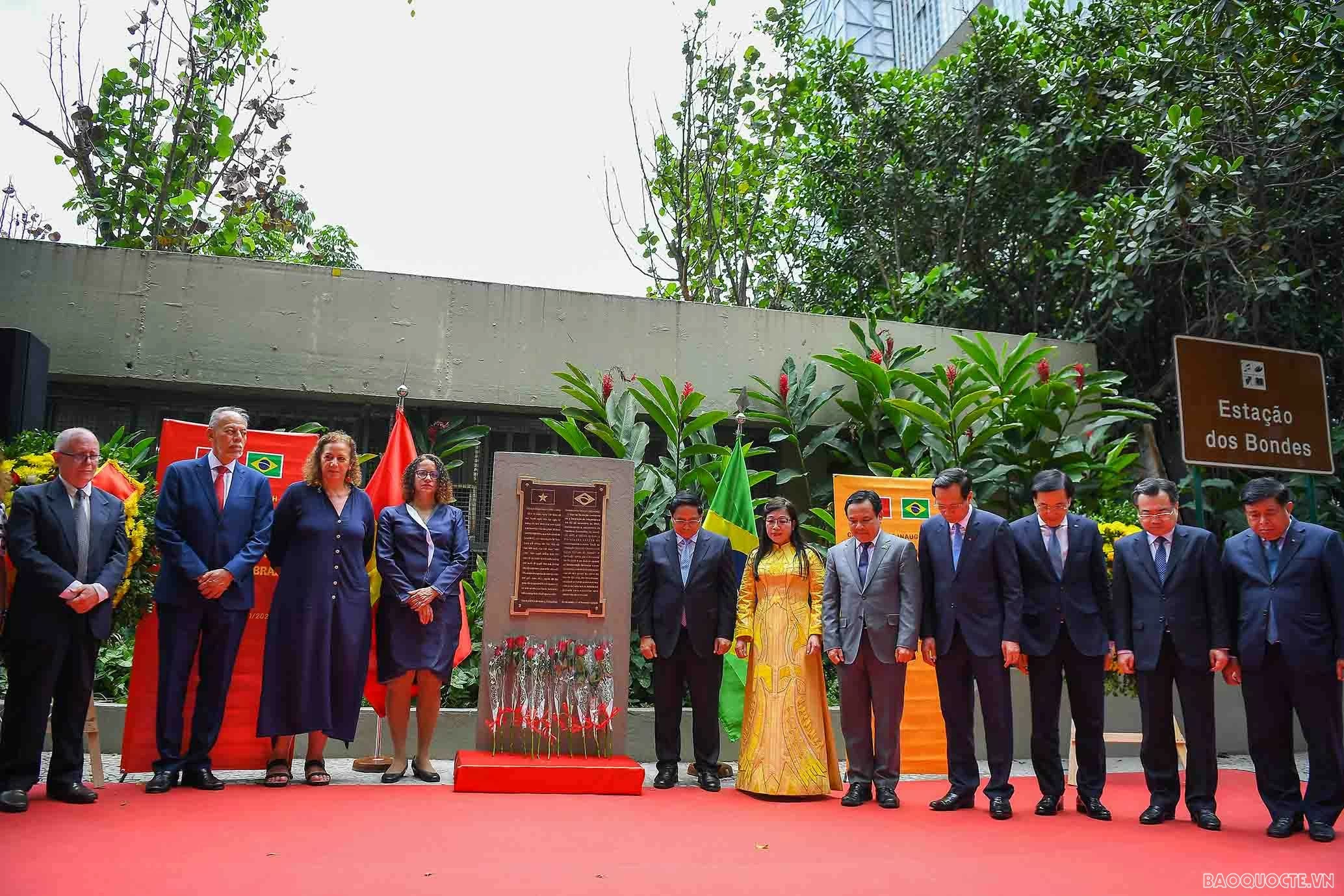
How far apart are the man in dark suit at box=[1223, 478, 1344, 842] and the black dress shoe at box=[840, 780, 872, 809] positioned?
1.62m

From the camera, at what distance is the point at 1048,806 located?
441 centimetres

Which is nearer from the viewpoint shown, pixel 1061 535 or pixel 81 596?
pixel 81 596

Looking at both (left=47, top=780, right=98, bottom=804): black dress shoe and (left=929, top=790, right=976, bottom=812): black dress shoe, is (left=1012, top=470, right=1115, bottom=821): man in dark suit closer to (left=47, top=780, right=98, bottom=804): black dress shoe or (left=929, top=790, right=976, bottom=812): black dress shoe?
(left=929, top=790, right=976, bottom=812): black dress shoe

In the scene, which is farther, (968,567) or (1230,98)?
(1230,98)

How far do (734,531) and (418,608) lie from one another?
1.99 m

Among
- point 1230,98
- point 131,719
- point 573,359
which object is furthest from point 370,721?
point 1230,98

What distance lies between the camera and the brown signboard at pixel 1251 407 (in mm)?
5691

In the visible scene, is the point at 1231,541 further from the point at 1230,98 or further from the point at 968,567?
the point at 1230,98

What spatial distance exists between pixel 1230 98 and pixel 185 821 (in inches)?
330

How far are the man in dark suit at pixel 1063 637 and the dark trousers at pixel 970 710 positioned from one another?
132 millimetres

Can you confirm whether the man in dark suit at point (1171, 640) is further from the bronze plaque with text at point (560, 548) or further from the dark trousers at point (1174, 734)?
the bronze plaque with text at point (560, 548)

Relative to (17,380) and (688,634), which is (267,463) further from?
(688,634)

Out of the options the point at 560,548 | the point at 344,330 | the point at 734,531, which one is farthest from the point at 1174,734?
the point at 344,330

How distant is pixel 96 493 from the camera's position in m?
4.16
